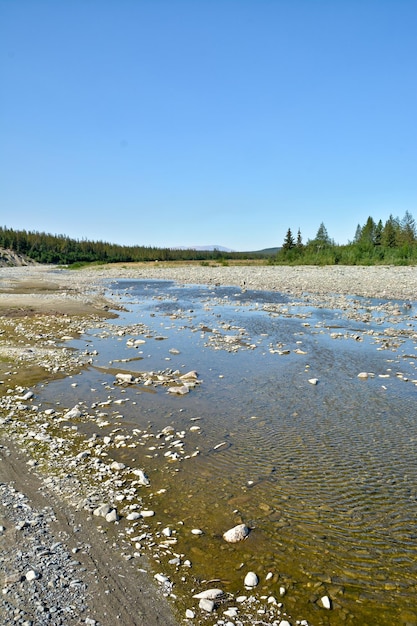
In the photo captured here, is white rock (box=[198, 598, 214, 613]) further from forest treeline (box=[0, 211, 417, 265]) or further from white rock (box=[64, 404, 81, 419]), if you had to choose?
forest treeline (box=[0, 211, 417, 265])

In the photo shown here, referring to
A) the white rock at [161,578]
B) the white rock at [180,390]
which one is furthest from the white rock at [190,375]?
the white rock at [161,578]

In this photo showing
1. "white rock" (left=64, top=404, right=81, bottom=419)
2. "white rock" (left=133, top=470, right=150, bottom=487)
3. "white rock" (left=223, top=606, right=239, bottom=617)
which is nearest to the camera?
"white rock" (left=223, top=606, right=239, bottom=617)

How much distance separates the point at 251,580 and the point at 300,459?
2.98 meters

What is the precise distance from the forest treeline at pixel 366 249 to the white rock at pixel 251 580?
62.9 m

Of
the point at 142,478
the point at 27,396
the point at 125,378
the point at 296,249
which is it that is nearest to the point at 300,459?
the point at 142,478

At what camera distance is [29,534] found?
4.82 metres

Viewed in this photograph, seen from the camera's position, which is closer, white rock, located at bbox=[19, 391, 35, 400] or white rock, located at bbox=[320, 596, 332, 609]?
white rock, located at bbox=[320, 596, 332, 609]

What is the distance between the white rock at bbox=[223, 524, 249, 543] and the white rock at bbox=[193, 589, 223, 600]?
0.85 m

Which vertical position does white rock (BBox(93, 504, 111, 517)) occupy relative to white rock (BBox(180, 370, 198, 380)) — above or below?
below

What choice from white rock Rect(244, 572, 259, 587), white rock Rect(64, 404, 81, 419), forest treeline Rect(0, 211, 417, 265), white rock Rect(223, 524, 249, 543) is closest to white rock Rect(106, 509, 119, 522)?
white rock Rect(223, 524, 249, 543)

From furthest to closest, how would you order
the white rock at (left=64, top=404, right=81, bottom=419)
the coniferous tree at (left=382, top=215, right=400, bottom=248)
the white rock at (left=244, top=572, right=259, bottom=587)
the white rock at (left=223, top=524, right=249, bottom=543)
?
the coniferous tree at (left=382, top=215, right=400, bottom=248) → the white rock at (left=64, top=404, right=81, bottom=419) → the white rock at (left=223, top=524, right=249, bottom=543) → the white rock at (left=244, top=572, right=259, bottom=587)

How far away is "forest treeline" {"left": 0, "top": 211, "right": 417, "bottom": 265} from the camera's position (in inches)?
2675

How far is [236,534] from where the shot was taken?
4922 millimetres

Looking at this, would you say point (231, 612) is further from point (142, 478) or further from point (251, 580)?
point (142, 478)
